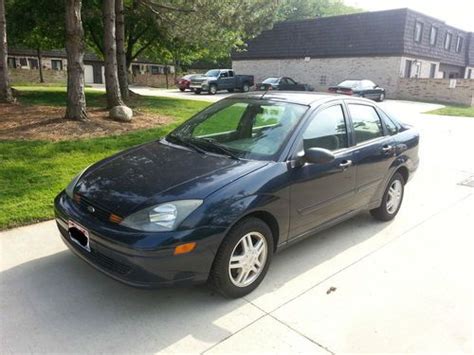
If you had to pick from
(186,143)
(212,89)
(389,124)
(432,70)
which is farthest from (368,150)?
(432,70)

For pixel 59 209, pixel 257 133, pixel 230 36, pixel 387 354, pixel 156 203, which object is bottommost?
pixel 387 354

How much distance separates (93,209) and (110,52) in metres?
8.94

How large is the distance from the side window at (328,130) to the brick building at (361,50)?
92.6 ft

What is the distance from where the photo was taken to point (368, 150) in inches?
178

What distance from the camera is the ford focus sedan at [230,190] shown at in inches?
117

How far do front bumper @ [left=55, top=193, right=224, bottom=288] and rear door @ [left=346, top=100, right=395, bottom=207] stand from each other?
2071 millimetres

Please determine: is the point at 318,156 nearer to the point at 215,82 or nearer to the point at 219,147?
the point at 219,147

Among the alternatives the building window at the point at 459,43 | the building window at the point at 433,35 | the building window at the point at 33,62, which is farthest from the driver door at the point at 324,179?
the building window at the point at 33,62

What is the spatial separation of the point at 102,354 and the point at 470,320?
271 cm

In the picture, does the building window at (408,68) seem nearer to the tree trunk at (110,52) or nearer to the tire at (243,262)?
the tree trunk at (110,52)

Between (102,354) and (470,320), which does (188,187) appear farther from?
(470,320)

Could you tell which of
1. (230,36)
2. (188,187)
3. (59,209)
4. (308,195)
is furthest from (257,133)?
(230,36)

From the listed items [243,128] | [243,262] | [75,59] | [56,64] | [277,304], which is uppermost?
[56,64]

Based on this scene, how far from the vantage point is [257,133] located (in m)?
4.07
